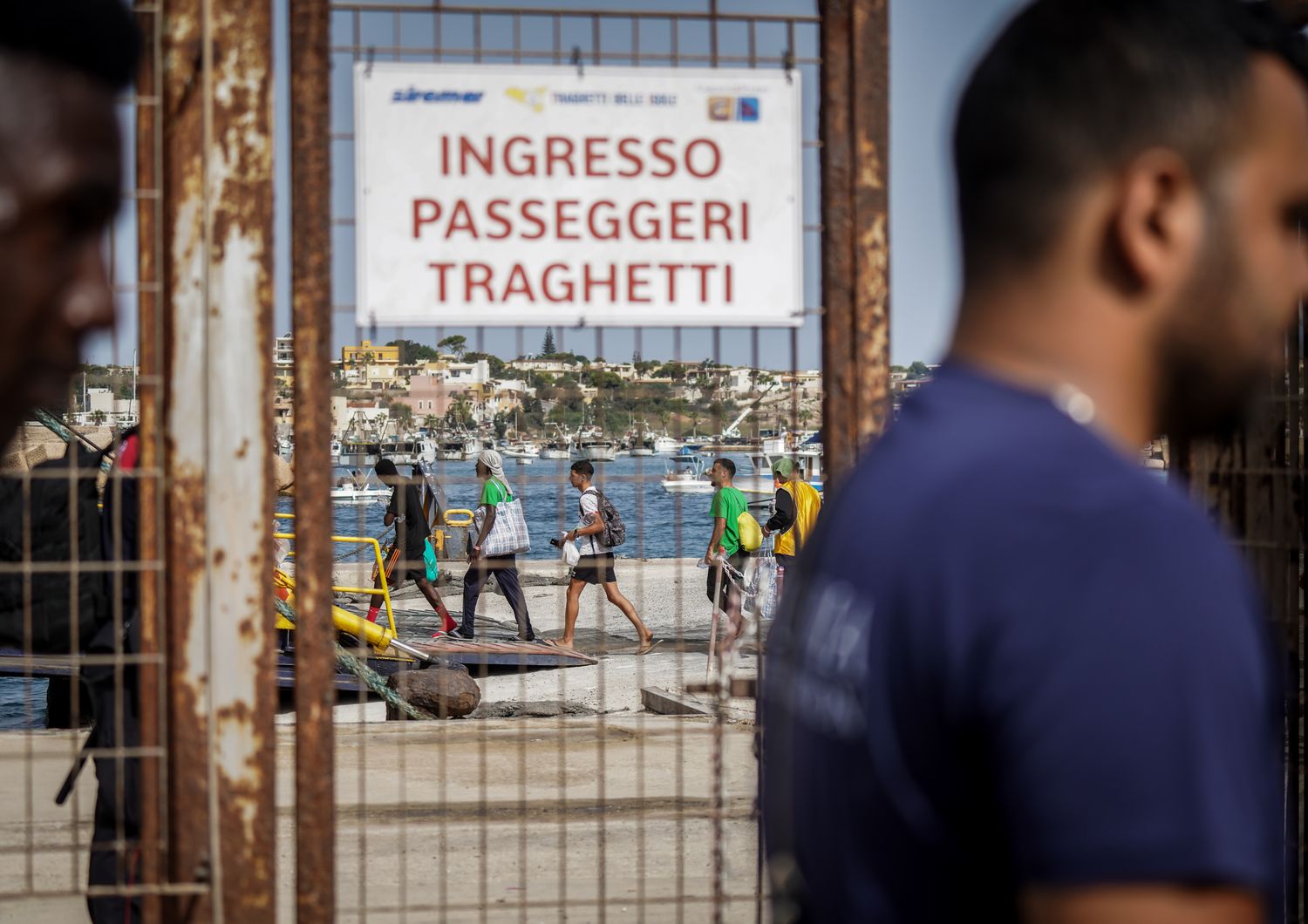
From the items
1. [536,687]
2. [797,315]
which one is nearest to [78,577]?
[797,315]

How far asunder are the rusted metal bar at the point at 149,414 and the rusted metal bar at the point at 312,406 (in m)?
0.33

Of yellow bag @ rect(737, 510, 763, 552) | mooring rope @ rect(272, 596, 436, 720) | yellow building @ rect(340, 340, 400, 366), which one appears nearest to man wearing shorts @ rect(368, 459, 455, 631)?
yellow building @ rect(340, 340, 400, 366)

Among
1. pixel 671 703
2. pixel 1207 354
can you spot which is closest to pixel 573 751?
pixel 671 703

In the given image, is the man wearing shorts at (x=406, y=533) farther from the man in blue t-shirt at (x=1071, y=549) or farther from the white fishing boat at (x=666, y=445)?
the man in blue t-shirt at (x=1071, y=549)

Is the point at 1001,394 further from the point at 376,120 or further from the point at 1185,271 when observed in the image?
the point at 376,120

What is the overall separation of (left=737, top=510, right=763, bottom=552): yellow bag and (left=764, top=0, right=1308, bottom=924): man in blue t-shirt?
12605 mm

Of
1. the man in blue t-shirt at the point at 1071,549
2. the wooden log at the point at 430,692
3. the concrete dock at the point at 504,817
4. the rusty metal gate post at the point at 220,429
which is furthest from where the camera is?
the wooden log at the point at 430,692

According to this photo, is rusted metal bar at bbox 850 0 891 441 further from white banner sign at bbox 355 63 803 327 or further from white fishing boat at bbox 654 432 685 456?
white fishing boat at bbox 654 432 685 456

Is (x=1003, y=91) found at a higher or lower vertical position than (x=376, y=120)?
lower

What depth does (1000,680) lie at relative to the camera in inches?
42.8

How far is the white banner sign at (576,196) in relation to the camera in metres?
3.62

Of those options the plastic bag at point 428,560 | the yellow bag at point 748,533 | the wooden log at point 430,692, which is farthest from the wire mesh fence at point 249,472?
the yellow bag at point 748,533

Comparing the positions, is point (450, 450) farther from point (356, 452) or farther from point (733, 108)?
point (733, 108)

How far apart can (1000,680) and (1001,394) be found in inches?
11.6
